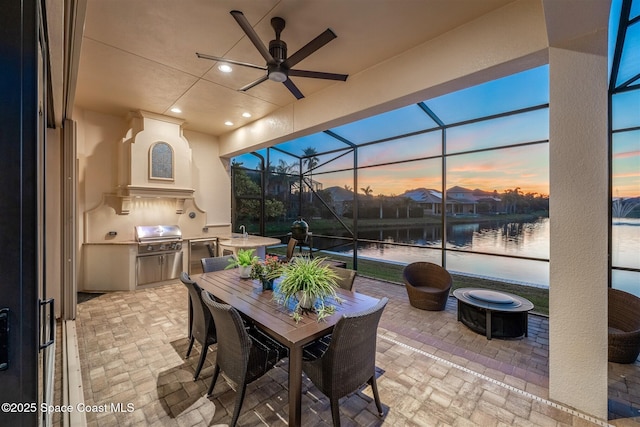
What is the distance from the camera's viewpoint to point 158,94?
13.4ft

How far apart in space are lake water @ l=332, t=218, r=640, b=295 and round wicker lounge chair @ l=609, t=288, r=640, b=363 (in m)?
0.53

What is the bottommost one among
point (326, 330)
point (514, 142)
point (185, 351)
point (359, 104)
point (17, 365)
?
point (185, 351)

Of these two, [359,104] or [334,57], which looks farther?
[359,104]

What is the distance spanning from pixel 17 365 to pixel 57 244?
3.56m

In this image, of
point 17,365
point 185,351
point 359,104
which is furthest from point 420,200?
point 17,365

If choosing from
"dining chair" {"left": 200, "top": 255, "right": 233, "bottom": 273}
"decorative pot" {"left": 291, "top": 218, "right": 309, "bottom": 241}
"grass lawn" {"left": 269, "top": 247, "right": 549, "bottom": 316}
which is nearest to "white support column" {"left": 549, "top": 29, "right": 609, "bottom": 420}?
"grass lawn" {"left": 269, "top": 247, "right": 549, "bottom": 316}

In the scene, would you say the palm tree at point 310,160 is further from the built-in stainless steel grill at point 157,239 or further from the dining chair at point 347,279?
the dining chair at point 347,279

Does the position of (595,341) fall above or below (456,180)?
below

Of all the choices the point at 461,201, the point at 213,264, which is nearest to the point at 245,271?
the point at 213,264

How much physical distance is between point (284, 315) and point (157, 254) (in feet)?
13.5

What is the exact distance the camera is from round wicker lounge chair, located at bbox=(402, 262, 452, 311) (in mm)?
3828

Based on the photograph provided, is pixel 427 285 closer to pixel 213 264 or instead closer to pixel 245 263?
pixel 245 263

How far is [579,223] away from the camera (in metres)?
1.96

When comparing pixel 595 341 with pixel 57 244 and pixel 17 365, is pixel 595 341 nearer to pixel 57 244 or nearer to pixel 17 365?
pixel 17 365
